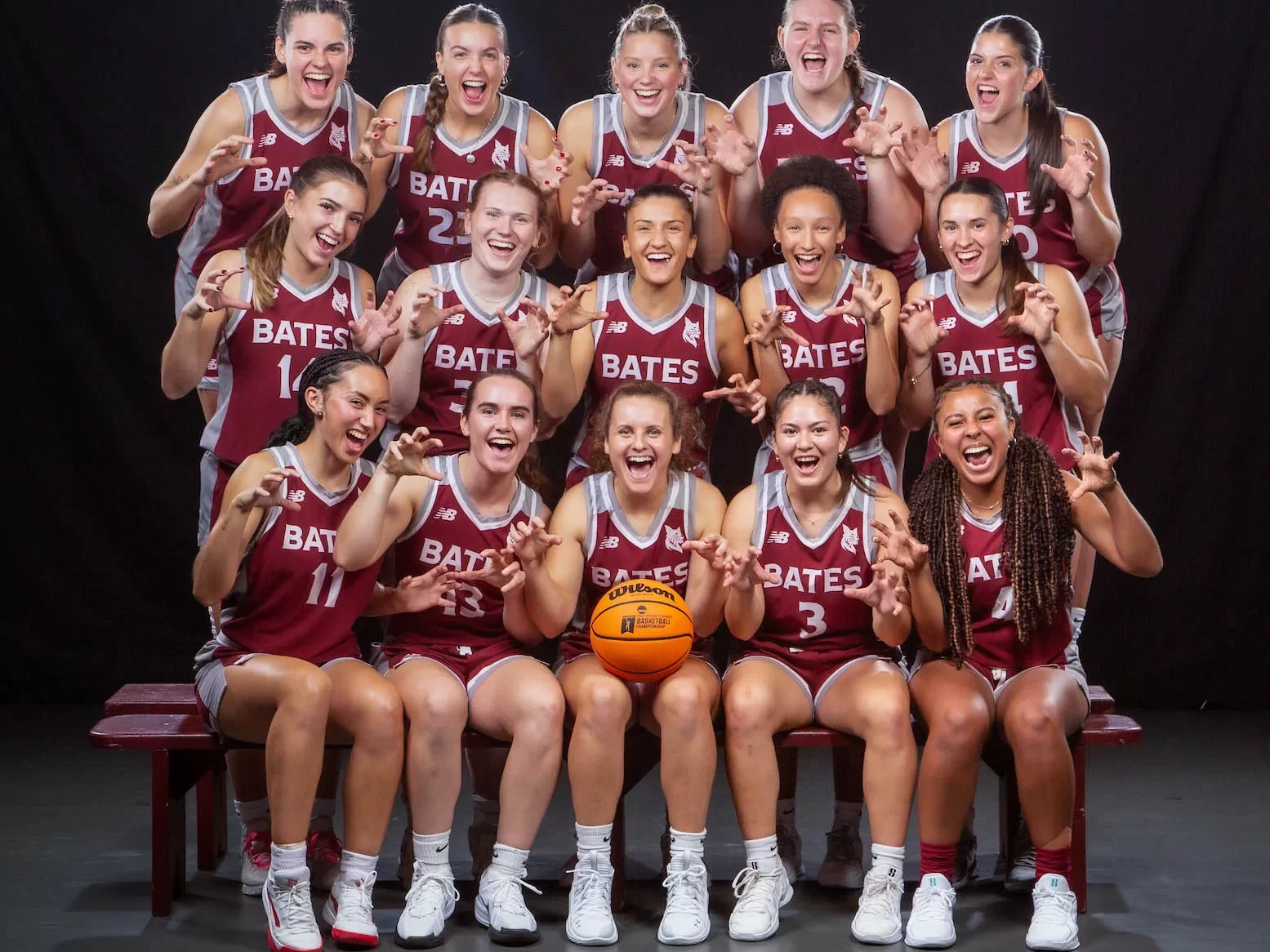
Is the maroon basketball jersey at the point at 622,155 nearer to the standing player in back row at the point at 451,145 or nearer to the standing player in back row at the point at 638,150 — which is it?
the standing player in back row at the point at 638,150

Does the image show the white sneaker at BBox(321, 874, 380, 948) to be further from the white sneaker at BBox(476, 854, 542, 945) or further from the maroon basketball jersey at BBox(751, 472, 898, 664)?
the maroon basketball jersey at BBox(751, 472, 898, 664)

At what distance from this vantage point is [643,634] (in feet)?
12.1

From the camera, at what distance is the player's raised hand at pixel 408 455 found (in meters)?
3.67

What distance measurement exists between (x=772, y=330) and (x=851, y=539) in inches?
23.8

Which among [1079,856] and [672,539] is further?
[672,539]

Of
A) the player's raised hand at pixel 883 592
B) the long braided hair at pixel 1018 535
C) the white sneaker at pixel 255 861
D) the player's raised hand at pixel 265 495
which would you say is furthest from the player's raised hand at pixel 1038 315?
the white sneaker at pixel 255 861

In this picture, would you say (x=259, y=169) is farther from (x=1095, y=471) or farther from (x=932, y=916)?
(x=932, y=916)

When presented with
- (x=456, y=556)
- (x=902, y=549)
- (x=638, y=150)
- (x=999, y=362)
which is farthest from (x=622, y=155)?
(x=902, y=549)

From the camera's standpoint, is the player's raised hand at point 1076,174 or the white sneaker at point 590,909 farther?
the player's raised hand at point 1076,174

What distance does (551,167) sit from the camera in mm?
4547

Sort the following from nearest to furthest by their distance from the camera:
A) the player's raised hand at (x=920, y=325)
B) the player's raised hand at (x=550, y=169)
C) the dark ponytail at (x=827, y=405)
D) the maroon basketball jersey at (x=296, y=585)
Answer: the maroon basketball jersey at (x=296, y=585) < the dark ponytail at (x=827, y=405) < the player's raised hand at (x=920, y=325) < the player's raised hand at (x=550, y=169)

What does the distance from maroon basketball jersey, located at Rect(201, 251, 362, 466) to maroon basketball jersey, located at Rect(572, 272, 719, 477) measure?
0.65 meters

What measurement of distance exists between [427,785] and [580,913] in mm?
433

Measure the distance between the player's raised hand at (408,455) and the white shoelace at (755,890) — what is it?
1.15 metres
